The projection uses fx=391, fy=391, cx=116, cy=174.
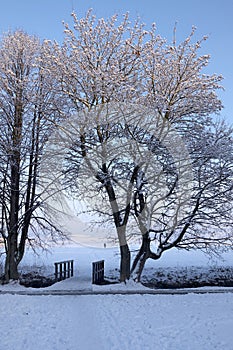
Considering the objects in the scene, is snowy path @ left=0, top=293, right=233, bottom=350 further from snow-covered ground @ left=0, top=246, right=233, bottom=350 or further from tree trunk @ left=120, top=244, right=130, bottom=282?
tree trunk @ left=120, top=244, right=130, bottom=282

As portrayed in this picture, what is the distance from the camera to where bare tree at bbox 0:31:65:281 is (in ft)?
37.8

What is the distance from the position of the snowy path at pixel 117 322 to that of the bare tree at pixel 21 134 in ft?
14.2

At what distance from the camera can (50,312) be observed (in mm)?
6695

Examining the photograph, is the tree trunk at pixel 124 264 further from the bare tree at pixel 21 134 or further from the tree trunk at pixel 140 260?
the bare tree at pixel 21 134

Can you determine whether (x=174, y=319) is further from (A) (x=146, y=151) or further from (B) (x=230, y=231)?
(B) (x=230, y=231)

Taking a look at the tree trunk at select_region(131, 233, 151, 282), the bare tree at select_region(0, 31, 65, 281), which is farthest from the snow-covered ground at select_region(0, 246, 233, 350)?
the bare tree at select_region(0, 31, 65, 281)

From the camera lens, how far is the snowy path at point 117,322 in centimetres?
485

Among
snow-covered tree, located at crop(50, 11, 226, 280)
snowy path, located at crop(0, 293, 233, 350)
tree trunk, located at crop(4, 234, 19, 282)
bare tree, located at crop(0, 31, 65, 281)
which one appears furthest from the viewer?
tree trunk, located at crop(4, 234, 19, 282)

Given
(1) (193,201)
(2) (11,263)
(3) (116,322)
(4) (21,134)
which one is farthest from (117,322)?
(4) (21,134)

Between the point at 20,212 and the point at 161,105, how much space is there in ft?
19.4

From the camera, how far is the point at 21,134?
1220cm

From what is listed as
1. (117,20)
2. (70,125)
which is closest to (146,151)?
(70,125)

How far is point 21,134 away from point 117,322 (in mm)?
7764

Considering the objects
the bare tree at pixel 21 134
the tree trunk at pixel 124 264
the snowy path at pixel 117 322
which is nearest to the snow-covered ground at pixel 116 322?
the snowy path at pixel 117 322
